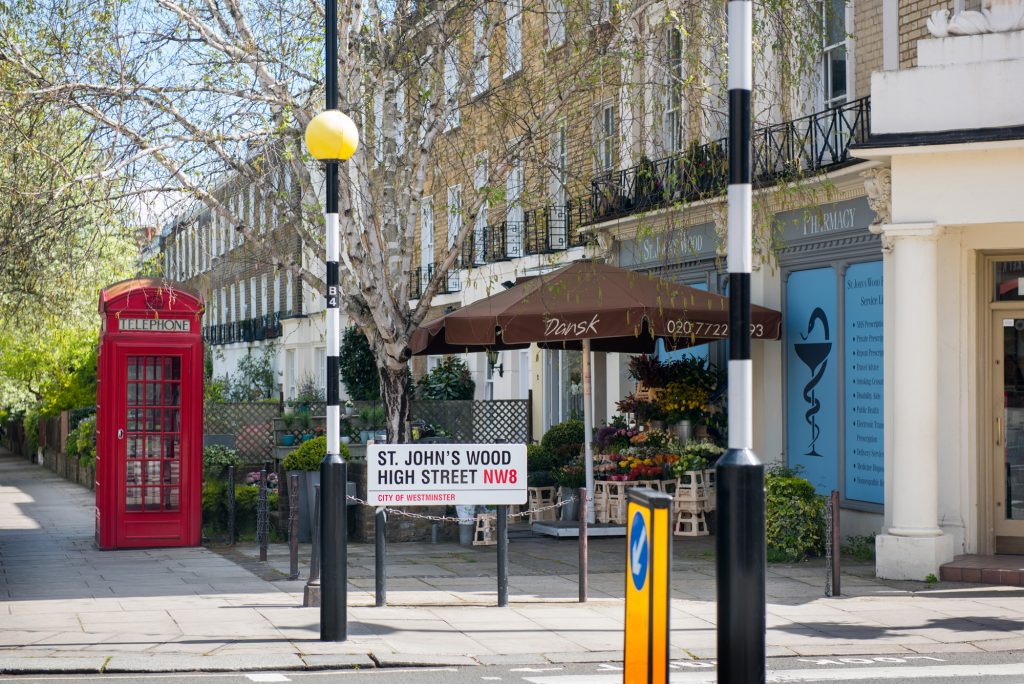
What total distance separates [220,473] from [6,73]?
301 inches

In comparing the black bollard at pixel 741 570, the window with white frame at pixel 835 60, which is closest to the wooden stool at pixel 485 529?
the window with white frame at pixel 835 60

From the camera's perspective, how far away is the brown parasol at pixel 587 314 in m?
15.3

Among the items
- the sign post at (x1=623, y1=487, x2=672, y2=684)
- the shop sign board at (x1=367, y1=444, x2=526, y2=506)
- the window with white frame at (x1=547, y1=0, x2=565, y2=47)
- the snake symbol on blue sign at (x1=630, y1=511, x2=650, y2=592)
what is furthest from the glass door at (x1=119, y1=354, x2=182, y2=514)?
the sign post at (x1=623, y1=487, x2=672, y2=684)

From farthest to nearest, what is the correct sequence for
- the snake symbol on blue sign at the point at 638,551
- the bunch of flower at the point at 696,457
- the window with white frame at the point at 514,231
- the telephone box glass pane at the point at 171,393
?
the window with white frame at the point at 514,231, the bunch of flower at the point at 696,457, the telephone box glass pane at the point at 171,393, the snake symbol on blue sign at the point at 638,551

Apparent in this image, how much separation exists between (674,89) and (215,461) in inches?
380

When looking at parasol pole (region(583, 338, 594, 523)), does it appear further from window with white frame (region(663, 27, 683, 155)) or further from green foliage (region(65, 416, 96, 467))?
green foliage (region(65, 416, 96, 467))

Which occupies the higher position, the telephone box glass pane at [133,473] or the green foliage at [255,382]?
the green foliage at [255,382]

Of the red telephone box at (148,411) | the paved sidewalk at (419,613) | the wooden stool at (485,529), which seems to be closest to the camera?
the paved sidewalk at (419,613)

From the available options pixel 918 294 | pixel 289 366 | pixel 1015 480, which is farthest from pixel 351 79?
pixel 289 366

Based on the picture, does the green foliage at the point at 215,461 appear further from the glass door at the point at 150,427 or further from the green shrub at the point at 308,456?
the glass door at the point at 150,427

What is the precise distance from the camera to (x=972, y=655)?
32.0 ft

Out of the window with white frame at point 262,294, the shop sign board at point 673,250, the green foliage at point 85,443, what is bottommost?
the green foliage at point 85,443

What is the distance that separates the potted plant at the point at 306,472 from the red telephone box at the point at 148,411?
1.21 metres

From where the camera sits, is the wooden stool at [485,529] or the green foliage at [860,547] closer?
the green foliage at [860,547]
